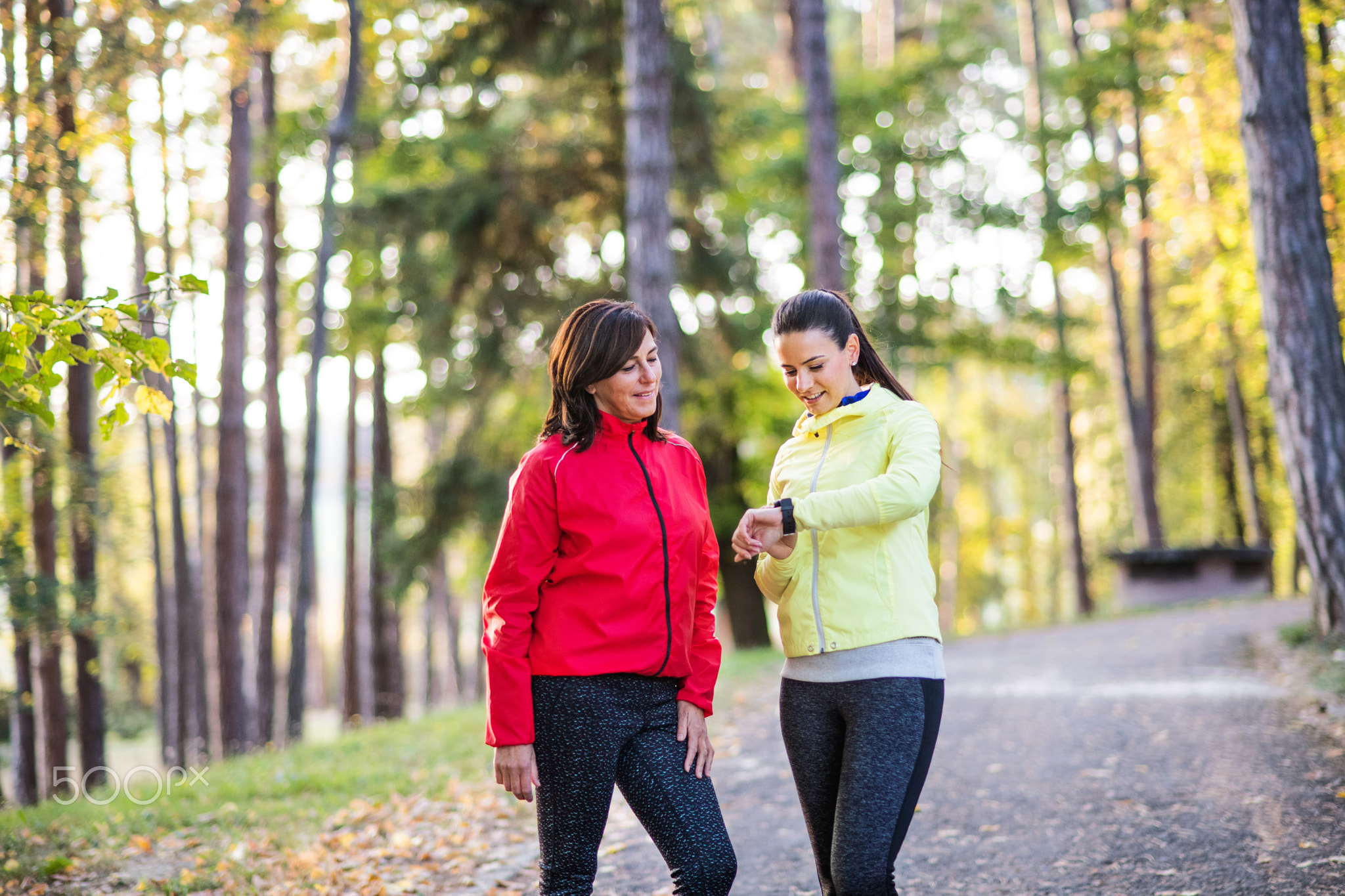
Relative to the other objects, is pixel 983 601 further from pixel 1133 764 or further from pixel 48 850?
pixel 48 850

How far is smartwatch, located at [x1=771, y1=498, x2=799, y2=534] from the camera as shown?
2.43 m

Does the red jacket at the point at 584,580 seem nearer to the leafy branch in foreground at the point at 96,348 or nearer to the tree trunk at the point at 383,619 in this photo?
the leafy branch in foreground at the point at 96,348

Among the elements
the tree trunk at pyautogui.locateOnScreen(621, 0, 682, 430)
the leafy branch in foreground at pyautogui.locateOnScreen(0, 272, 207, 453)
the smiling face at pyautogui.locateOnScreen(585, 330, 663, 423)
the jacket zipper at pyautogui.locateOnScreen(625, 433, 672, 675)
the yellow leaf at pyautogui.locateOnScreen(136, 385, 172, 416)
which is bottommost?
the jacket zipper at pyautogui.locateOnScreen(625, 433, 672, 675)

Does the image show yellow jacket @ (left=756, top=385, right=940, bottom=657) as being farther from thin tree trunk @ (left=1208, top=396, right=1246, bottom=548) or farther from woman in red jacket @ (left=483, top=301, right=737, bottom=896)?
thin tree trunk @ (left=1208, top=396, right=1246, bottom=548)

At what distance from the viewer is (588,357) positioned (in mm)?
2514

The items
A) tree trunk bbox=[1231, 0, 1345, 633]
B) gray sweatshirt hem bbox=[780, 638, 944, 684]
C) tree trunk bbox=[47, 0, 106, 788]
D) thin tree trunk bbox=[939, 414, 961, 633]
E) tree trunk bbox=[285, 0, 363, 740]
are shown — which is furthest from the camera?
thin tree trunk bbox=[939, 414, 961, 633]

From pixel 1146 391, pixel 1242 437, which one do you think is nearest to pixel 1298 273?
pixel 1146 391

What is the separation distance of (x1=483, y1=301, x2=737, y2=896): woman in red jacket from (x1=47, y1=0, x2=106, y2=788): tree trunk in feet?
20.7

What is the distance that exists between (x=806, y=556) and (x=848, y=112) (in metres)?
12.5

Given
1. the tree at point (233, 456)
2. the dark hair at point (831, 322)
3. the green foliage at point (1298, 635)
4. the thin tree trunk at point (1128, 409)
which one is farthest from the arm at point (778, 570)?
the thin tree trunk at point (1128, 409)

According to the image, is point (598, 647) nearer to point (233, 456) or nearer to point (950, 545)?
point (233, 456)

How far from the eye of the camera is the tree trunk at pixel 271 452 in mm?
13102

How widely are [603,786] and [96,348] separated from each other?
2.26m
